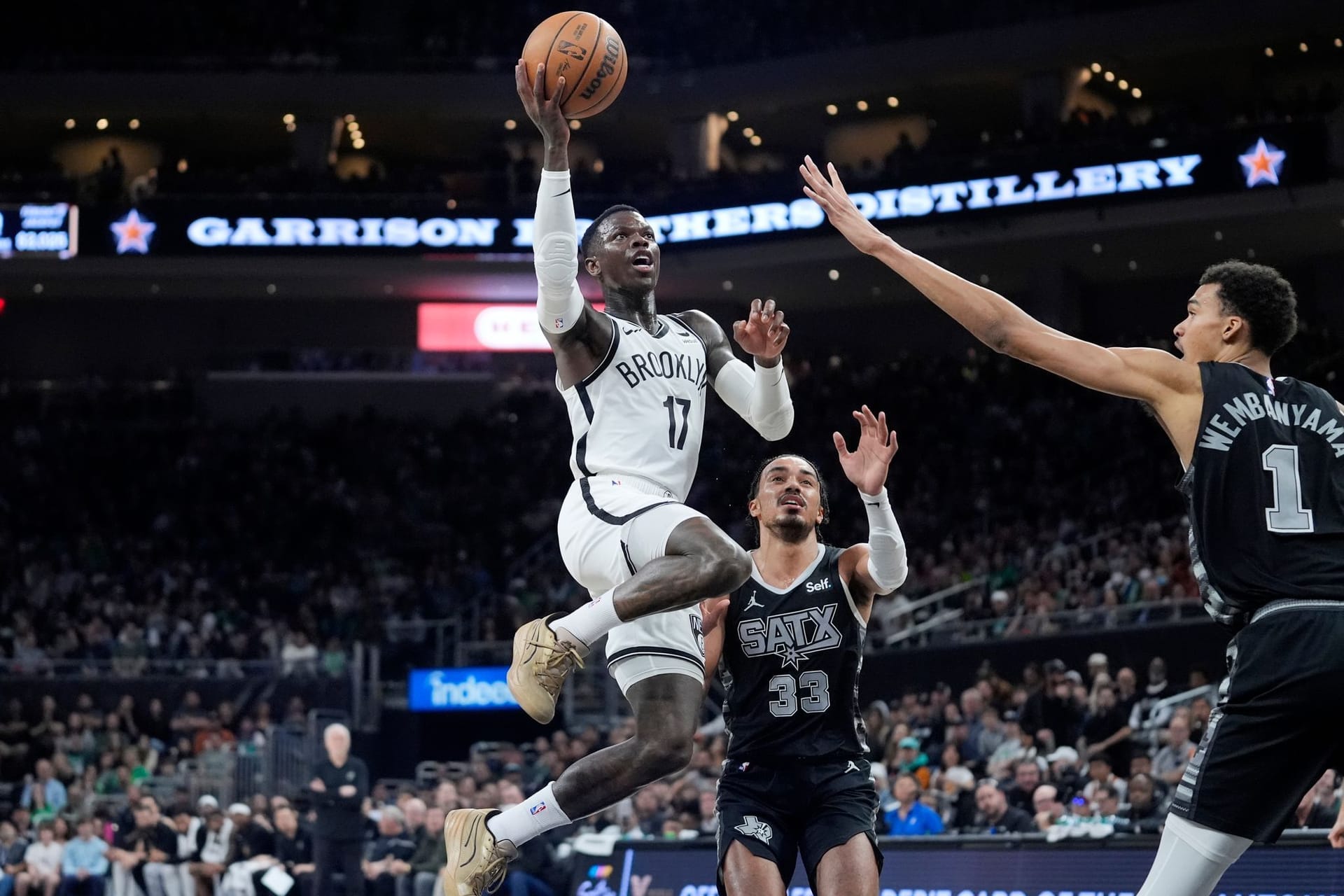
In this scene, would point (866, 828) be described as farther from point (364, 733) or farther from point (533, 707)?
point (364, 733)

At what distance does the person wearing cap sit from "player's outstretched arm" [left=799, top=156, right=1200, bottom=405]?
34.9 feet

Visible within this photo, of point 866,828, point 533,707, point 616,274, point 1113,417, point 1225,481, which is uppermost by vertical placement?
point 1113,417

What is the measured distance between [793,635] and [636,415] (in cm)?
127

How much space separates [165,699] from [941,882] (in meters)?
18.9

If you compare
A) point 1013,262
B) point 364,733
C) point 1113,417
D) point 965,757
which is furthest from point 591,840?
point 1013,262

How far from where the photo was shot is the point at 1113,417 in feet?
94.1

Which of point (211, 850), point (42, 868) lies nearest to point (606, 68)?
point (211, 850)

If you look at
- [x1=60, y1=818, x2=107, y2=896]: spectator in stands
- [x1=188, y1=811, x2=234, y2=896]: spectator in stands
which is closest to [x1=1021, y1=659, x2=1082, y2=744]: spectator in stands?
[x1=188, y1=811, x2=234, y2=896]: spectator in stands

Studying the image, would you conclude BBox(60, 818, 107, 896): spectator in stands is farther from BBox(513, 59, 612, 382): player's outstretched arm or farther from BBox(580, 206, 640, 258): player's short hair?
BBox(513, 59, 612, 382): player's outstretched arm

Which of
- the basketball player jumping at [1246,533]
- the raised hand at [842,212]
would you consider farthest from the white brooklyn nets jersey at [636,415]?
the basketball player jumping at [1246,533]

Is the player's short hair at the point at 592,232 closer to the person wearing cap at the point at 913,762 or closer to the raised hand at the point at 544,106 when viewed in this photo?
the raised hand at the point at 544,106

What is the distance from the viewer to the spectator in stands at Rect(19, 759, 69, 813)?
2158 centimetres

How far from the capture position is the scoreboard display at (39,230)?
3419 cm

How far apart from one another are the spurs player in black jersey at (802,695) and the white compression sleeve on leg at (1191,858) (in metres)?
1.94
